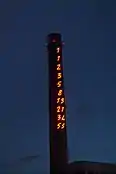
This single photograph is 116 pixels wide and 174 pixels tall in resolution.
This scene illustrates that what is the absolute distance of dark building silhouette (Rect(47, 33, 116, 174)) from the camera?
1396 cm

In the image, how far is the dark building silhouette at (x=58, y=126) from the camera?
13959 mm

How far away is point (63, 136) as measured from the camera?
15094 millimetres

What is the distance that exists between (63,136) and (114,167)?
8.97 feet

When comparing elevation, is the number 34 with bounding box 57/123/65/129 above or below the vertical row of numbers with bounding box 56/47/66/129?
below

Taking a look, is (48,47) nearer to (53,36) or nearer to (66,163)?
(53,36)

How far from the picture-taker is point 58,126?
50.6 ft

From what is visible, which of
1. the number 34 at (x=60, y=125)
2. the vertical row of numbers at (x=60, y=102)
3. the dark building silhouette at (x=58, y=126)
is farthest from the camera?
the vertical row of numbers at (x=60, y=102)

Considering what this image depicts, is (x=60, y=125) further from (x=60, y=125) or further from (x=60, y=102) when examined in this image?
(x=60, y=102)

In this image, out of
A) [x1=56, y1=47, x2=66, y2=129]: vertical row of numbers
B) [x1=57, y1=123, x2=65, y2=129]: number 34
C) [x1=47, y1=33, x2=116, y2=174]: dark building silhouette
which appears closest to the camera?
[x1=47, y1=33, x2=116, y2=174]: dark building silhouette

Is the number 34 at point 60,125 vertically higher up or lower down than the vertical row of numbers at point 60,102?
lower down

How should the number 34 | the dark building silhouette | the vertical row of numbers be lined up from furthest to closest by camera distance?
the vertical row of numbers
the number 34
the dark building silhouette

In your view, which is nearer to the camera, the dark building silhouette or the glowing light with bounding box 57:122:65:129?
the dark building silhouette

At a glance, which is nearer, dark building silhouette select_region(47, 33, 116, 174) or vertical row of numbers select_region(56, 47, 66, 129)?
dark building silhouette select_region(47, 33, 116, 174)

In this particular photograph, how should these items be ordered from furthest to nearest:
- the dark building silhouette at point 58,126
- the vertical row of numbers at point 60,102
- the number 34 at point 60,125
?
the vertical row of numbers at point 60,102
the number 34 at point 60,125
the dark building silhouette at point 58,126
